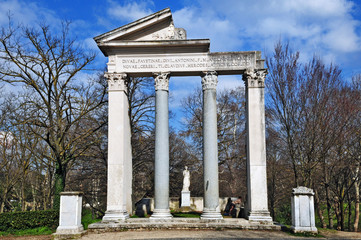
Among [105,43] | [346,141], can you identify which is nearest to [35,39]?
[105,43]

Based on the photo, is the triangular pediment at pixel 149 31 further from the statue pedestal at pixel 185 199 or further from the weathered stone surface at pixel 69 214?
the statue pedestal at pixel 185 199

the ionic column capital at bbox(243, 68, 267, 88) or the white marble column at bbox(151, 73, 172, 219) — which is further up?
the ionic column capital at bbox(243, 68, 267, 88)

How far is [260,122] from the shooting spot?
16.2 m

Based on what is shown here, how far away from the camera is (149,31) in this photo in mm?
17359

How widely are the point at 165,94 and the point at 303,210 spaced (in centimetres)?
843

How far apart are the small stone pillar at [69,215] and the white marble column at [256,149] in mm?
7621

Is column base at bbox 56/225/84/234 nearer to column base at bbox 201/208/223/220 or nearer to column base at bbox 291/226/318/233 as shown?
column base at bbox 201/208/223/220

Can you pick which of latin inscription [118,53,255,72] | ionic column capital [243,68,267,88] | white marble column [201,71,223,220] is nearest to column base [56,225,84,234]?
Result: white marble column [201,71,223,220]

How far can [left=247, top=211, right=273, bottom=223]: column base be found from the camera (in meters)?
15.0

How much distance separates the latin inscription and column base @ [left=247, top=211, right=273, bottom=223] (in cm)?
718

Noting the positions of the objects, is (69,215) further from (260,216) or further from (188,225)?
(260,216)

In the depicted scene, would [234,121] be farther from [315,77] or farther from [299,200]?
[299,200]

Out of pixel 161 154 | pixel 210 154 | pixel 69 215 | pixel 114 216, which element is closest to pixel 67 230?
pixel 69 215

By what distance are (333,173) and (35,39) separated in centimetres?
2119
